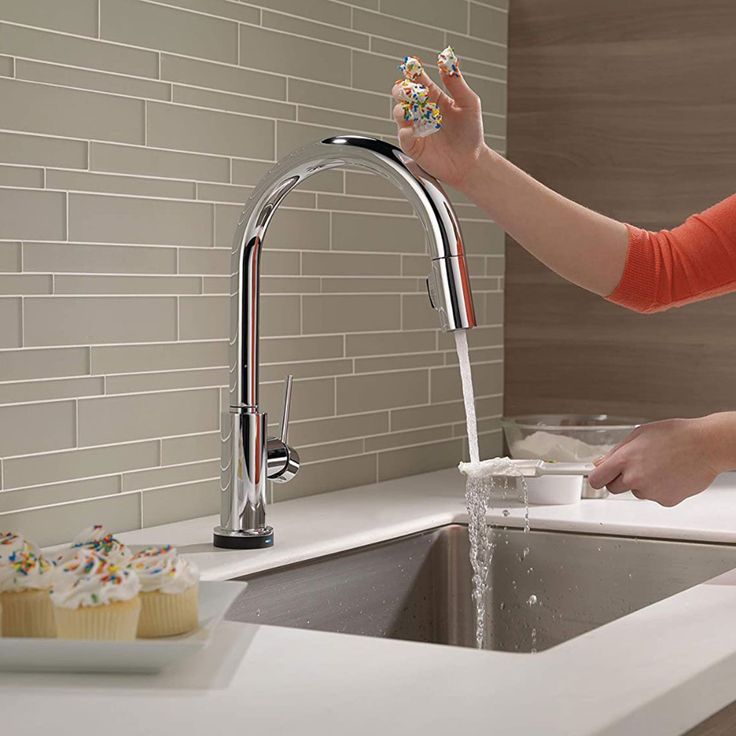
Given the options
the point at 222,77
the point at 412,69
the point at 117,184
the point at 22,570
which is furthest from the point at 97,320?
the point at 22,570

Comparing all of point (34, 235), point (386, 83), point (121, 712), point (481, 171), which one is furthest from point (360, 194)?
point (121, 712)

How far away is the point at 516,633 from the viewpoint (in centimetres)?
170

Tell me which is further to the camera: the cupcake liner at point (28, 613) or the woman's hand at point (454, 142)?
the woman's hand at point (454, 142)

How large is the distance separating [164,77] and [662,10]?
3.09ft

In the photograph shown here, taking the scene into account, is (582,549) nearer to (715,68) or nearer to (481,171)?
(481,171)

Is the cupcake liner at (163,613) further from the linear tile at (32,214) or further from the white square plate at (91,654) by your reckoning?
the linear tile at (32,214)

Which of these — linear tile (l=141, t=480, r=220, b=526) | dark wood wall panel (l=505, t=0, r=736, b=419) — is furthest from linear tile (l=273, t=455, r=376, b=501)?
dark wood wall panel (l=505, t=0, r=736, b=419)

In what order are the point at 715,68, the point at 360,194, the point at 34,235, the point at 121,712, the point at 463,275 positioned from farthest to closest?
the point at 715,68, the point at 360,194, the point at 34,235, the point at 463,275, the point at 121,712

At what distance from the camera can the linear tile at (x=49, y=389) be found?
148 cm

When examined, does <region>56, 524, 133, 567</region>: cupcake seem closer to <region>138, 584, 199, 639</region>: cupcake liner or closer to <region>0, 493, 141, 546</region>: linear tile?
<region>138, 584, 199, 639</region>: cupcake liner

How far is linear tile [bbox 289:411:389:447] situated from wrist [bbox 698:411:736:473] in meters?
0.69

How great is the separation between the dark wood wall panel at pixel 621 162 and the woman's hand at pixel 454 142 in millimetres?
787

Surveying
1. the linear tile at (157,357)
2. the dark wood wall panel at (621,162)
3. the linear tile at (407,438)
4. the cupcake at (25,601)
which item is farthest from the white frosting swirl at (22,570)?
the dark wood wall panel at (621,162)

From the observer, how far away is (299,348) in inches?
74.9
